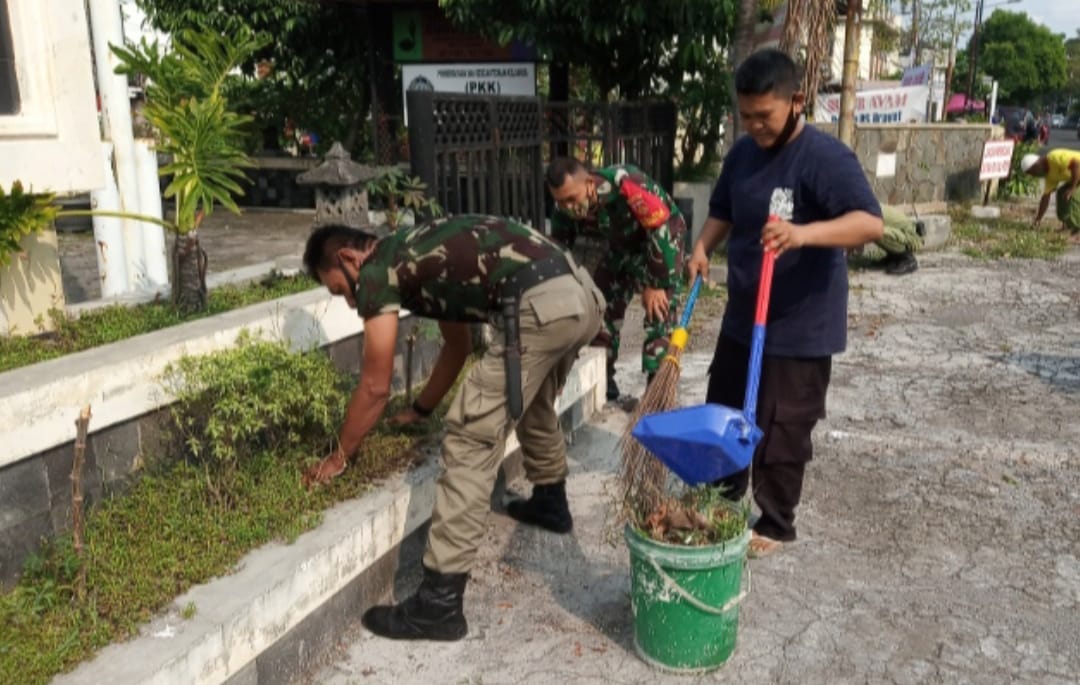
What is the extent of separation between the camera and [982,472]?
4.44 metres

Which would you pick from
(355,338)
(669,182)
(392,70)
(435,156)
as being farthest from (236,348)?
(392,70)

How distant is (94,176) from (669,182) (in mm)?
6867

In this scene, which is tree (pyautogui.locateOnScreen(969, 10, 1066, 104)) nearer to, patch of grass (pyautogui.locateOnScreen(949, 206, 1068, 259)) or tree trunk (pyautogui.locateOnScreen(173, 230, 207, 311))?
patch of grass (pyautogui.locateOnScreen(949, 206, 1068, 259))

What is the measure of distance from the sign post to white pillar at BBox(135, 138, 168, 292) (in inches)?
513

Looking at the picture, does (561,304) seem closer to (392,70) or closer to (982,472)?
(982,472)

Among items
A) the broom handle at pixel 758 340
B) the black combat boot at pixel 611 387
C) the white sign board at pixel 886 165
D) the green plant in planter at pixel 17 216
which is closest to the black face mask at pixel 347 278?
the green plant in planter at pixel 17 216

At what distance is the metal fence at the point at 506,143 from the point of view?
4695mm

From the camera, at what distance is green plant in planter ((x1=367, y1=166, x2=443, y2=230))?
453 cm

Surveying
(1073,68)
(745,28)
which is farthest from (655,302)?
(1073,68)

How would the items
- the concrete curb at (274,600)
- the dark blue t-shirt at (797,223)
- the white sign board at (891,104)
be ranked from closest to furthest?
the concrete curb at (274,600), the dark blue t-shirt at (797,223), the white sign board at (891,104)

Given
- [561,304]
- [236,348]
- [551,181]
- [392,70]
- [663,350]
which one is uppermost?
[392,70]

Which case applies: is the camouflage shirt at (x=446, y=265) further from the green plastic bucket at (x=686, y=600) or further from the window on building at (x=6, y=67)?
the window on building at (x=6, y=67)

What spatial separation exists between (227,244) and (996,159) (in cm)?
1243

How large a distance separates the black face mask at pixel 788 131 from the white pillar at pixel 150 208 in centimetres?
299
